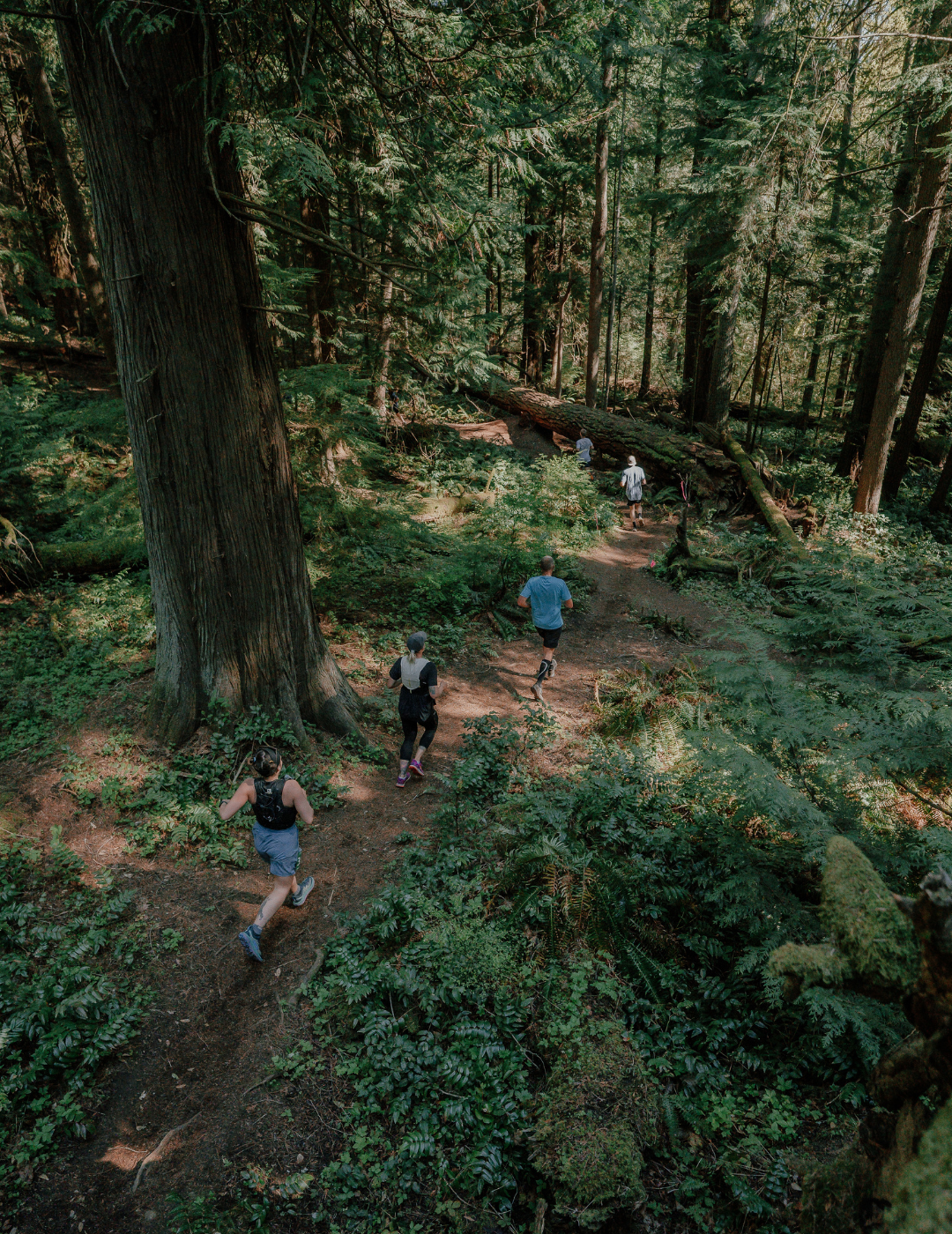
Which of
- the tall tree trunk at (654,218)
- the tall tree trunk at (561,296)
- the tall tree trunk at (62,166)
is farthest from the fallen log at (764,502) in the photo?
the tall tree trunk at (62,166)

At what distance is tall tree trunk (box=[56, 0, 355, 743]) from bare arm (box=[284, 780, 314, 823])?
75.9 inches

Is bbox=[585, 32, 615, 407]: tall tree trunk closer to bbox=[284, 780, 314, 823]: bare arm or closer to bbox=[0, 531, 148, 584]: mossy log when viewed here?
bbox=[0, 531, 148, 584]: mossy log

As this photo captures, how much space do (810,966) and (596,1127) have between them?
185 centimetres

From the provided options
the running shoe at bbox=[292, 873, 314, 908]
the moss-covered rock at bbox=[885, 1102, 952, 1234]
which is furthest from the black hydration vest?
the moss-covered rock at bbox=[885, 1102, 952, 1234]

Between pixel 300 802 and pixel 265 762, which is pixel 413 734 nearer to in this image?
pixel 300 802

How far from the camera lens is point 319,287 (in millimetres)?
14078

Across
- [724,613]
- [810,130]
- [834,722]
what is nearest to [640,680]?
[724,613]

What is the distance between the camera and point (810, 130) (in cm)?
1349

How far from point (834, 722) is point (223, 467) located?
18.4 ft

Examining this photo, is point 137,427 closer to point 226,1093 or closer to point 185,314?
point 185,314

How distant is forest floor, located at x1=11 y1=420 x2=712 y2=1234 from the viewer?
343 centimetres

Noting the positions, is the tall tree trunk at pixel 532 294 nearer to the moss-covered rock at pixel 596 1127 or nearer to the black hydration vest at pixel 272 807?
the black hydration vest at pixel 272 807

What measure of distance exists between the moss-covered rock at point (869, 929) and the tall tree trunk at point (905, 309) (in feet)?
48.3

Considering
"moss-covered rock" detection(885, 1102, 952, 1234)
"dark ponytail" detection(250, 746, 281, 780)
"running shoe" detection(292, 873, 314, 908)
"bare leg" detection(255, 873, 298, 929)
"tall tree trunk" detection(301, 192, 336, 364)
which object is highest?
"tall tree trunk" detection(301, 192, 336, 364)
